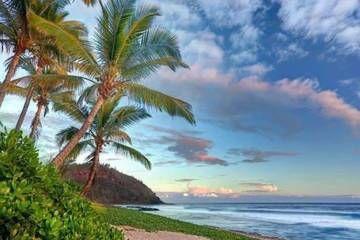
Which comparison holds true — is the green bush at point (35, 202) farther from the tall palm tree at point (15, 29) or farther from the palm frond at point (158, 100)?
the tall palm tree at point (15, 29)

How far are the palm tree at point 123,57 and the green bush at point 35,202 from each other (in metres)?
10.5

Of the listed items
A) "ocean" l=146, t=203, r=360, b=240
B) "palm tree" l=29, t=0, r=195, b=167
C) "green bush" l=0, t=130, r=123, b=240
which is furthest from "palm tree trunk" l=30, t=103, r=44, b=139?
"green bush" l=0, t=130, r=123, b=240

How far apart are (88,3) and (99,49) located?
17.5ft

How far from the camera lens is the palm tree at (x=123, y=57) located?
549 inches

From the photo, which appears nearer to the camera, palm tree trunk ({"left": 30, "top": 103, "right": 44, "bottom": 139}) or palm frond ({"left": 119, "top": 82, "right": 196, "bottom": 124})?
palm frond ({"left": 119, "top": 82, "right": 196, "bottom": 124})

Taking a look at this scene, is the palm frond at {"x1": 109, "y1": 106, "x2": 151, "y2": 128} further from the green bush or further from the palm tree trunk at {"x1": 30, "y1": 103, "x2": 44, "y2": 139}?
the green bush

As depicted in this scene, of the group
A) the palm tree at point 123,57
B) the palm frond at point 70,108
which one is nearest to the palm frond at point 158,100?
the palm tree at point 123,57

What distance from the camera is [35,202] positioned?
261cm

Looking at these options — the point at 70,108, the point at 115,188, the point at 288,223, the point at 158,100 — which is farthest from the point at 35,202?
the point at 115,188

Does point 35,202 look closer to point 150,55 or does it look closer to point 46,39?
point 150,55

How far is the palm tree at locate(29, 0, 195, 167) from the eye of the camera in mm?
13945

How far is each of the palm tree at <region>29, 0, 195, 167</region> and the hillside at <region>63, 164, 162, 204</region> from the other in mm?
43489

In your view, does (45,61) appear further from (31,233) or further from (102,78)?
(31,233)

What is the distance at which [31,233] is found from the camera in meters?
2.51
